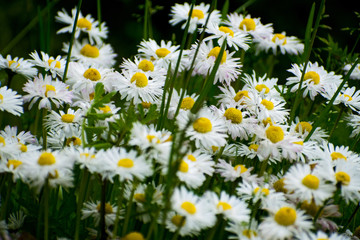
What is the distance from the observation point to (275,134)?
1.03 m

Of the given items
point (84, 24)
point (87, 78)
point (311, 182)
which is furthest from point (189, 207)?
point (84, 24)

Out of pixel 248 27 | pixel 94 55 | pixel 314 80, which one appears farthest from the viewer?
pixel 94 55

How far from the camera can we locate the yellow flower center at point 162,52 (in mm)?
1284

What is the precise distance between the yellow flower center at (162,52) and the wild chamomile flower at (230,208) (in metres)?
0.52

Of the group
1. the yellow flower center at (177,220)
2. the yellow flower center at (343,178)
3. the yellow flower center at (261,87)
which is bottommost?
the yellow flower center at (177,220)

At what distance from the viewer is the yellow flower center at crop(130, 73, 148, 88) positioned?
1.12 m

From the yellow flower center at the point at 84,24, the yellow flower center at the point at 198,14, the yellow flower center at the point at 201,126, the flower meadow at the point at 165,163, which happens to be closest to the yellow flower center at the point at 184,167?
the flower meadow at the point at 165,163

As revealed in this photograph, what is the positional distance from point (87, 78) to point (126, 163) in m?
0.41

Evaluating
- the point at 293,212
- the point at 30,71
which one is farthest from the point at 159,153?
the point at 30,71

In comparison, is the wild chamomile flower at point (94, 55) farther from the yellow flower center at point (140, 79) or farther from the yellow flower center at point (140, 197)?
the yellow flower center at point (140, 197)

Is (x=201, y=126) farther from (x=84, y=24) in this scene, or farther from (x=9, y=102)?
(x=84, y=24)

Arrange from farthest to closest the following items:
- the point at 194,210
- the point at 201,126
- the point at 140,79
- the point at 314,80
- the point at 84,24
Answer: the point at 84,24
the point at 314,80
the point at 140,79
the point at 201,126
the point at 194,210

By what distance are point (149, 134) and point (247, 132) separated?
0.32 metres

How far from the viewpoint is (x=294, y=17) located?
4055 millimetres
